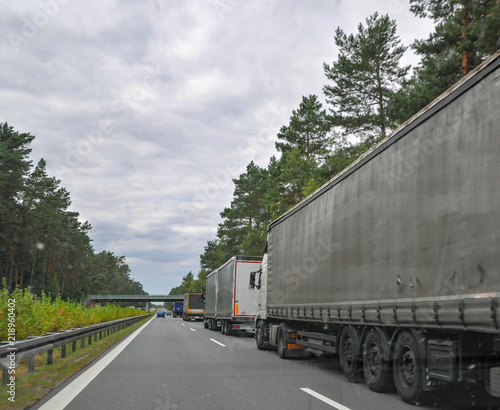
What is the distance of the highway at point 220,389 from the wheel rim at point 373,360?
0.31 metres

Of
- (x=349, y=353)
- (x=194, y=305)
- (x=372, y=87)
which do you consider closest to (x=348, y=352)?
(x=349, y=353)

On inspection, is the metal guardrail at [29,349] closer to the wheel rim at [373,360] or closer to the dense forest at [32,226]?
the wheel rim at [373,360]

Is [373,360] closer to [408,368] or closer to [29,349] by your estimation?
[408,368]

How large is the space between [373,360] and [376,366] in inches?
5.6

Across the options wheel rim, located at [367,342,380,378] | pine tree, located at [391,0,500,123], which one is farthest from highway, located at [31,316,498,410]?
pine tree, located at [391,0,500,123]

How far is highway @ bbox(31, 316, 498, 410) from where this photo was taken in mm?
6336

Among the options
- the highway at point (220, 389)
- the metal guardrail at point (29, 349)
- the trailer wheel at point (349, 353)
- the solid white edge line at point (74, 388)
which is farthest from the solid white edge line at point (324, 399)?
the metal guardrail at point (29, 349)

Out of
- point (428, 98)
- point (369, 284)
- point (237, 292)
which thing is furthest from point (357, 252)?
point (428, 98)

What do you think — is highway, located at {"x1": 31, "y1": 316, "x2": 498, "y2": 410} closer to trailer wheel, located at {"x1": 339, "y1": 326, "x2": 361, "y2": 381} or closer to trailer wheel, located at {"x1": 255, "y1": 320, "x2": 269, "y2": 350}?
trailer wheel, located at {"x1": 339, "y1": 326, "x2": 361, "y2": 381}

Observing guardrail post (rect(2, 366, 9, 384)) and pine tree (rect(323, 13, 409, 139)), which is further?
pine tree (rect(323, 13, 409, 139))

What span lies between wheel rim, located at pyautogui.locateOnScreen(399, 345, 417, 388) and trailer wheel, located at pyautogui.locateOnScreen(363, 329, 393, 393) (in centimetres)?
49

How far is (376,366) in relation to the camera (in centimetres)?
750

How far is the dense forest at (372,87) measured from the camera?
21.2 m

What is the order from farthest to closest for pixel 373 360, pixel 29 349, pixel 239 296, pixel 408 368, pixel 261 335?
pixel 239 296 < pixel 261 335 < pixel 29 349 < pixel 373 360 < pixel 408 368
